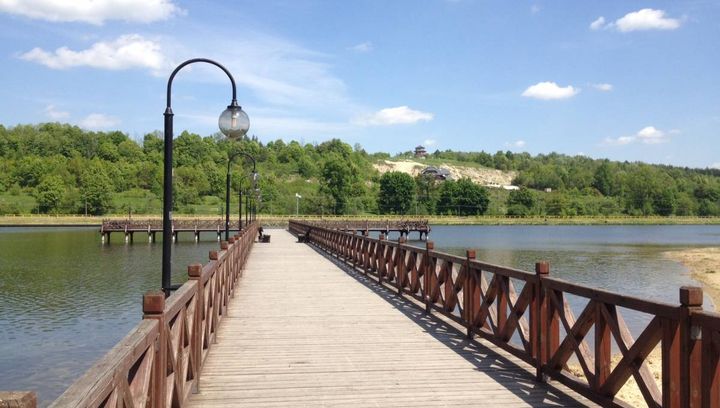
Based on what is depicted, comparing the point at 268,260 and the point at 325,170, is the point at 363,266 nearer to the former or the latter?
the point at 268,260

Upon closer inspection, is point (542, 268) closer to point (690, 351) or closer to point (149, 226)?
point (690, 351)

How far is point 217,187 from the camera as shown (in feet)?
413

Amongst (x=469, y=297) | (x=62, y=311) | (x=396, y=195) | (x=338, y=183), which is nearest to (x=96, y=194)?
(x=338, y=183)

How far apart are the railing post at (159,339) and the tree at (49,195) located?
11057 centimetres

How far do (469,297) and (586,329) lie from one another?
2753mm

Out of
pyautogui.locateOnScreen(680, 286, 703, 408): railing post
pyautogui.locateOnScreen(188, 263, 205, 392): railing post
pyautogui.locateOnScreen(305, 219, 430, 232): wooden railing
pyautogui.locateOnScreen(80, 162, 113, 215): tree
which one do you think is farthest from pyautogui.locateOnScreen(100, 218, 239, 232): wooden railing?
pyautogui.locateOnScreen(680, 286, 703, 408): railing post

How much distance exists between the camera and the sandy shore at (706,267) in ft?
84.7

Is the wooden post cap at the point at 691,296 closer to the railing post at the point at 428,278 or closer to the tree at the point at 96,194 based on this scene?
the railing post at the point at 428,278

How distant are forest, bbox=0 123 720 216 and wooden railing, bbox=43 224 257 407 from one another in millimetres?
92980

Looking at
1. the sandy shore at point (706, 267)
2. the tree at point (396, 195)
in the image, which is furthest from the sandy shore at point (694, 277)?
the tree at point (396, 195)

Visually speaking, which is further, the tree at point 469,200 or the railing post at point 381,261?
the tree at point 469,200

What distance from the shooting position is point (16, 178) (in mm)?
113938

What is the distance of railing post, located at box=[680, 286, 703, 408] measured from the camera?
379cm

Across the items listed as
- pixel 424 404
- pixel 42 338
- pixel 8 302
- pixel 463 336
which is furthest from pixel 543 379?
pixel 8 302
